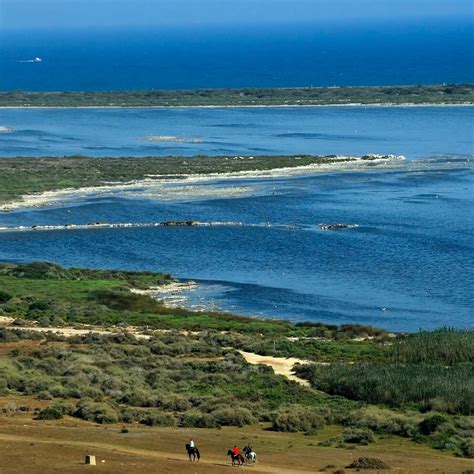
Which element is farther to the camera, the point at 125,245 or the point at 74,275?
the point at 125,245

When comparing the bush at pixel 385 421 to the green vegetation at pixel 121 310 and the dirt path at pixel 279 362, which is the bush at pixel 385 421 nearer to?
the dirt path at pixel 279 362

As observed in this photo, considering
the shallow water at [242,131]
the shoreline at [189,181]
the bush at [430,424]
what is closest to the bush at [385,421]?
the bush at [430,424]

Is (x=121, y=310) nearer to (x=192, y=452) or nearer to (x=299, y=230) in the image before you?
(x=299, y=230)

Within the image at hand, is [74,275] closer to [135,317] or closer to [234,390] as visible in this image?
[135,317]

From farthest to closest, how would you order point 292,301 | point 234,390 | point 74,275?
1. point 74,275
2. point 292,301
3. point 234,390

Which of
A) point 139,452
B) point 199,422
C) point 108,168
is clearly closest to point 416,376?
point 199,422

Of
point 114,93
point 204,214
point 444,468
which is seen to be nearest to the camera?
point 444,468

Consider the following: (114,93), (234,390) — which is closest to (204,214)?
(234,390)
